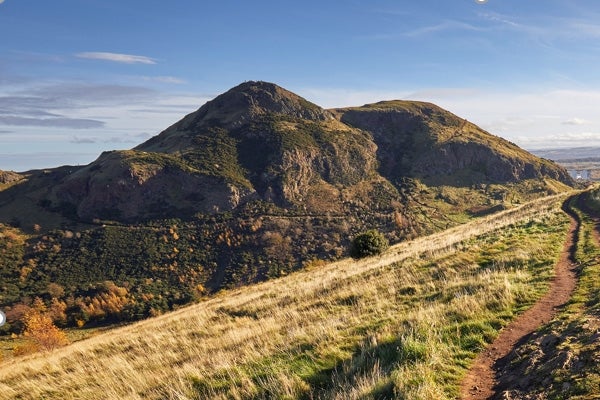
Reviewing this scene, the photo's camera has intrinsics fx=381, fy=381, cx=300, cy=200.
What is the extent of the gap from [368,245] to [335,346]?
31873mm

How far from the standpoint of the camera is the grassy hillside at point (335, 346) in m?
7.21

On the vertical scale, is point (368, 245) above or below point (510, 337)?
below

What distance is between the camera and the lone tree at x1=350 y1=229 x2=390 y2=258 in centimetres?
3984

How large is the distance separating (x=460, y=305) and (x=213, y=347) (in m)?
7.52

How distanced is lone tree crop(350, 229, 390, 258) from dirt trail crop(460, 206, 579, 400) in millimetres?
24884

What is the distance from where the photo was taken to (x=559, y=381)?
5.99m

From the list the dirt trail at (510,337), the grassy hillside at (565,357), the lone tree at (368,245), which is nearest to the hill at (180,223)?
the lone tree at (368,245)

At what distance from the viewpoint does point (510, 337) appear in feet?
29.5

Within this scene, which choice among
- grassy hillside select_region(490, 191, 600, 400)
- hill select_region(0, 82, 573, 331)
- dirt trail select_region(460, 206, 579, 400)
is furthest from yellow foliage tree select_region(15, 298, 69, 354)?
grassy hillside select_region(490, 191, 600, 400)

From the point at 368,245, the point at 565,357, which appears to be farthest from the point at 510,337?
the point at 368,245

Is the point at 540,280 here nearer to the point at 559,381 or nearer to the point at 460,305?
the point at 460,305

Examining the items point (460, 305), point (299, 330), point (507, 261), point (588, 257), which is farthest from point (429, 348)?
point (588, 257)

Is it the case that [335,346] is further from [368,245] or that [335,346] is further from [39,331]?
[39,331]

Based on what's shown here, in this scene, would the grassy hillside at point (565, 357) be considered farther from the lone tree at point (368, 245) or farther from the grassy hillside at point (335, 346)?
the lone tree at point (368, 245)
